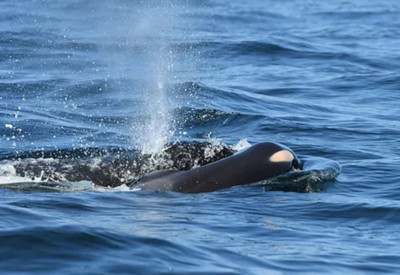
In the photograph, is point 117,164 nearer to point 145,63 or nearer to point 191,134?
point 191,134

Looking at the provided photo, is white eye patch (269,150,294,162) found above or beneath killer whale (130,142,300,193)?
above

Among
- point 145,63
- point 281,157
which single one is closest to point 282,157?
point 281,157

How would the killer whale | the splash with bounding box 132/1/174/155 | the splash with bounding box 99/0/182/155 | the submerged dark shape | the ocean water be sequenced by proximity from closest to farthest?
the ocean water
the killer whale
the submerged dark shape
the splash with bounding box 132/1/174/155
the splash with bounding box 99/0/182/155

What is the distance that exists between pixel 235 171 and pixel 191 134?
16.5ft

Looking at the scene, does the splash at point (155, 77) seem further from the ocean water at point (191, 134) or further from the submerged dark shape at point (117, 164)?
the submerged dark shape at point (117, 164)

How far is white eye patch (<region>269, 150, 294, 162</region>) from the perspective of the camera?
1114 cm

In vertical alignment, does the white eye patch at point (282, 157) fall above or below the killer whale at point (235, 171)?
above

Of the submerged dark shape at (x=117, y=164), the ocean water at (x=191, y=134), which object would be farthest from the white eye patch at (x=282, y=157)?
the submerged dark shape at (x=117, y=164)

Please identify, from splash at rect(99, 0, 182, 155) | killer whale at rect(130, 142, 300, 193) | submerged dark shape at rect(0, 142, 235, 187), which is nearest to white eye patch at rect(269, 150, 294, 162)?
killer whale at rect(130, 142, 300, 193)

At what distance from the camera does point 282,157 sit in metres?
11.2

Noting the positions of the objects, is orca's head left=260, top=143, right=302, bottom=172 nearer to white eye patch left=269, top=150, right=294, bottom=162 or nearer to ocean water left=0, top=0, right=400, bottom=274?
white eye patch left=269, top=150, right=294, bottom=162

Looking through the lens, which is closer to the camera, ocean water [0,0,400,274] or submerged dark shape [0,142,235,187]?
ocean water [0,0,400,274]

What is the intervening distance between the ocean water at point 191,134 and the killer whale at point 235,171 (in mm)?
141

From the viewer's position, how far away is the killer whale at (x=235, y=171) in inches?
438
